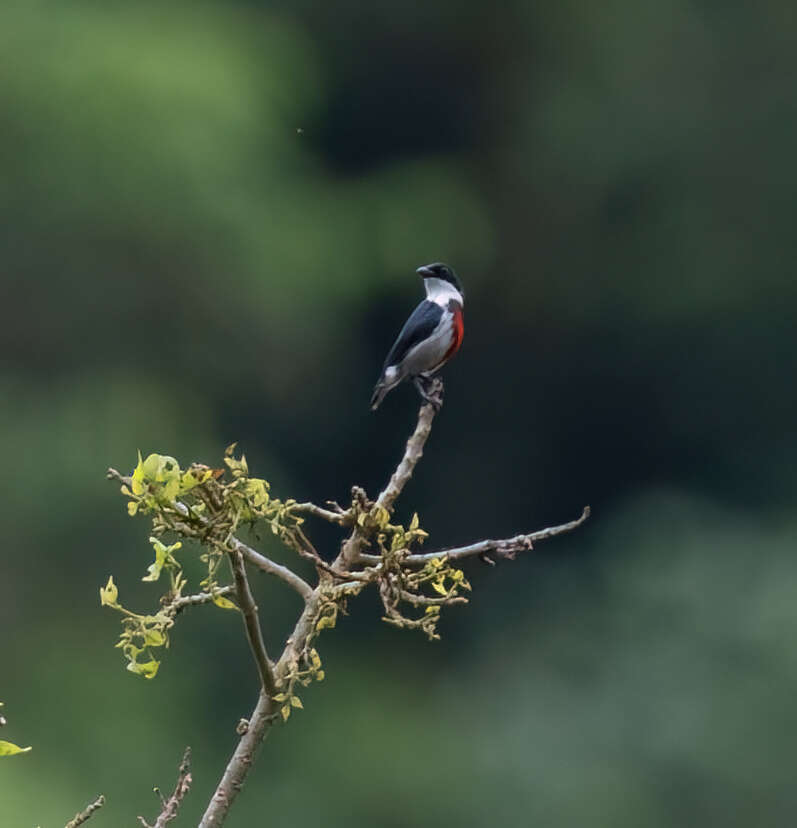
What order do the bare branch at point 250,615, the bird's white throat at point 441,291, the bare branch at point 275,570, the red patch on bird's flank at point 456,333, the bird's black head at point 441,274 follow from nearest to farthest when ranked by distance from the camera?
the bare branch at point 250,615 < the bare branch at point 275,570 < the red patch on bird's flank at point 456,333 < the bird's white throat at point 441,291 < the bird's black head at point 441,274

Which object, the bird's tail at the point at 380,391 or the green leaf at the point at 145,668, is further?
the bird's tail at the point at 380,391

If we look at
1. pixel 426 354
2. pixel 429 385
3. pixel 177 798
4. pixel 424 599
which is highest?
pixel 426 354

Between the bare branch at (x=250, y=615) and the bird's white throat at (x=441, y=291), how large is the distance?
103 inches

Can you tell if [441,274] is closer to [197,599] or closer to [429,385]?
[429,385]

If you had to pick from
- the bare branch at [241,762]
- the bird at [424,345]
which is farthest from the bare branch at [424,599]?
the bird at [424,345]

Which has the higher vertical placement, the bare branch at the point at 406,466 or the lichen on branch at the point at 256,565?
the bare branch at the point at 406,466

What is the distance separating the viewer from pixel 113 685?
9.45m

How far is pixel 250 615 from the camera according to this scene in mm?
1167

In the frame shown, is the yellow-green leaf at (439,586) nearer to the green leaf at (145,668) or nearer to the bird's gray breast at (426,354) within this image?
the green leaf at (145,668)

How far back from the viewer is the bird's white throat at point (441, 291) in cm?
383

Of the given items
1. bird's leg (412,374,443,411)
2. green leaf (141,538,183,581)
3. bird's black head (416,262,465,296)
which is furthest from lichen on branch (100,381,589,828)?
bird's black head (416,262,465,296)

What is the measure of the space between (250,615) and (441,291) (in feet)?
9.39

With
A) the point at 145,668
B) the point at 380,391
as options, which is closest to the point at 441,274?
the point at 380,391

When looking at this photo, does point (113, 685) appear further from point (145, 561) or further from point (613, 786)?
point (613, 786)
